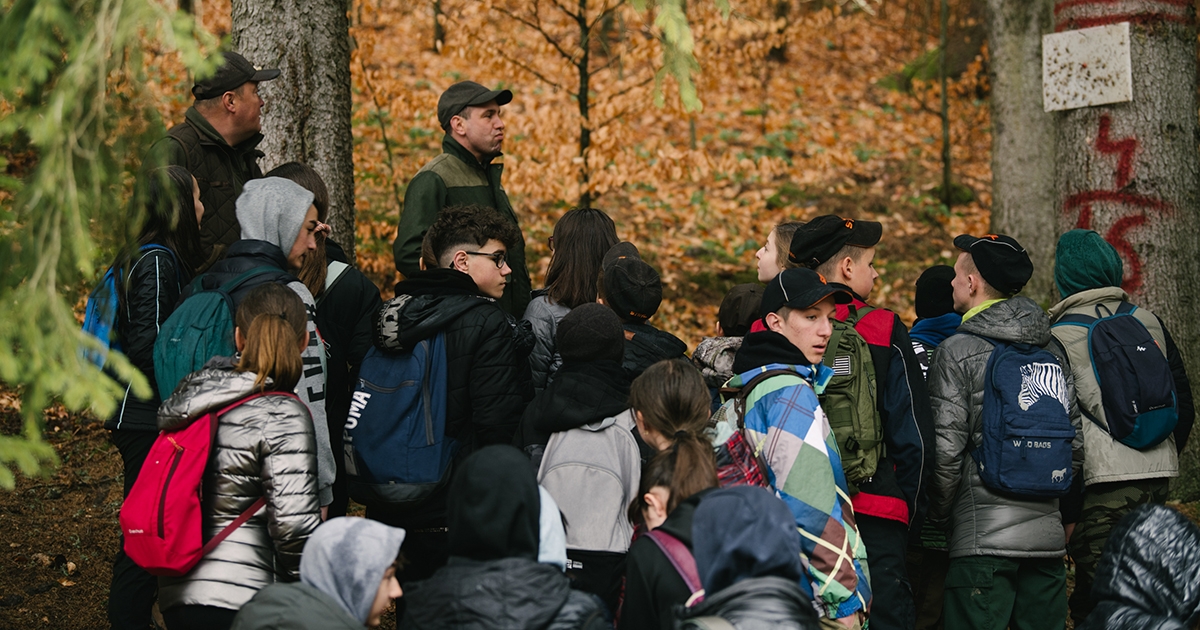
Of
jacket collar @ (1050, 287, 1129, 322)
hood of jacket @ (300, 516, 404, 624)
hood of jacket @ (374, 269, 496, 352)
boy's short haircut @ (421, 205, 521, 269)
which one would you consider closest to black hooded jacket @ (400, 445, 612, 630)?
hood of jacket @ (300, 516, 404, 624)

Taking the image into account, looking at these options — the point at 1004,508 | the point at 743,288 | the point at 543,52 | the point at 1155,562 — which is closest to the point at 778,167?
the point at 543,52

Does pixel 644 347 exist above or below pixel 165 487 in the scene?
above

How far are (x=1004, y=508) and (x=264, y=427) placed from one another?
2.95 m

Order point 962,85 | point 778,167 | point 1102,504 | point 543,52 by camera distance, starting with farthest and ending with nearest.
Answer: point 962,85 < point 778,167 < point 543,52 < point 1102,504

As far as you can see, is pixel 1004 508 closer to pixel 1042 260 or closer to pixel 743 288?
pixel 743 288

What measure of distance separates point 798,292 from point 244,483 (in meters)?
2.09

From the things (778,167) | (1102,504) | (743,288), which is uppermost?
(778,167)

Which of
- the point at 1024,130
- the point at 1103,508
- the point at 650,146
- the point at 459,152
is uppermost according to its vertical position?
the point at 1024,130

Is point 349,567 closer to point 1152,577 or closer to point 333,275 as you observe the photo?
point 333,275

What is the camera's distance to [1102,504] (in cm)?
433

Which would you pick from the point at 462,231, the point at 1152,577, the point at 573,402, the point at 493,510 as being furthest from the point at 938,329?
the point at 493,510

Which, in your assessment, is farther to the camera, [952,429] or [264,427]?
[952,429]

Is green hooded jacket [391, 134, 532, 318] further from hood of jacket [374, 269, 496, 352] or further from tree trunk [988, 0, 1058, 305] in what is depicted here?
tree trunk [988, 0, 1058, 305]

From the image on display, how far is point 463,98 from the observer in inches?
200
